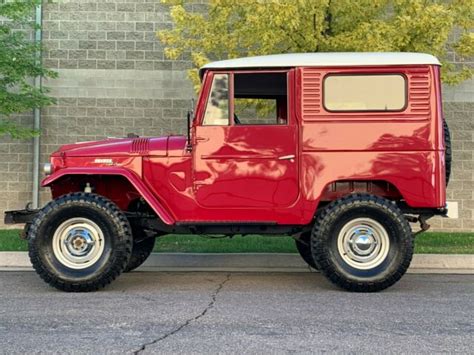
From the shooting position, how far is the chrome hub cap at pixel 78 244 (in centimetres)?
667

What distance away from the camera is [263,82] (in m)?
7.01

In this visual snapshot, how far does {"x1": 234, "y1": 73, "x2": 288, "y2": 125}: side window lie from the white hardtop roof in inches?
5.2

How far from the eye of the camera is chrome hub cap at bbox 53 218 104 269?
667 centimetres

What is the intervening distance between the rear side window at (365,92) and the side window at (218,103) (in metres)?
1.14

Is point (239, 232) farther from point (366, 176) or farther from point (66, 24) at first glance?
point (66, 24)

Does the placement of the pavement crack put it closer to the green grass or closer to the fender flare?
the fender flare

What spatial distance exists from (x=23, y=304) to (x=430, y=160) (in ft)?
15.2

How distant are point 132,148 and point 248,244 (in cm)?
378

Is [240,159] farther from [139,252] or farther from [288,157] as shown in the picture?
[139,252]

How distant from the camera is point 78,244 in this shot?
671cm

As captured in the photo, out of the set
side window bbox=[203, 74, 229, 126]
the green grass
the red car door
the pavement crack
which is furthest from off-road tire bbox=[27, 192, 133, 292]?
the green grass

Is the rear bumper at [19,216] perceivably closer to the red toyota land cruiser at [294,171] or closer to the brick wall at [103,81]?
the red toyota land cruiser at [294,171]

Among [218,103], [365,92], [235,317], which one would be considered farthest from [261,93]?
[235,317]

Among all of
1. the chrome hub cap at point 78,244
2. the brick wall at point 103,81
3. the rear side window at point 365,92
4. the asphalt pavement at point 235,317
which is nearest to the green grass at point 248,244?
the asphalt pavement at point 235,317
